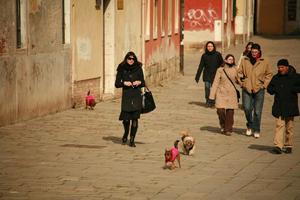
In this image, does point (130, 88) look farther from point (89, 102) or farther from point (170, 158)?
point (89, 102)

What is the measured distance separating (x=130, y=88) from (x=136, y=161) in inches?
82.9

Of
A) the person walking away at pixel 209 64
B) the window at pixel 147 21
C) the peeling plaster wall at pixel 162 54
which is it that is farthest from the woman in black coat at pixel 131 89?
the window at pixel 147 21

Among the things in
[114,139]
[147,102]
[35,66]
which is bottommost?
[114,139]

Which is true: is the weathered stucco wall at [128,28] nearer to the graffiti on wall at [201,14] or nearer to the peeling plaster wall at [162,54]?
the peeling plaster wall at [162,54]

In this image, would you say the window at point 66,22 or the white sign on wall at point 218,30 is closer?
the window at point 66,22

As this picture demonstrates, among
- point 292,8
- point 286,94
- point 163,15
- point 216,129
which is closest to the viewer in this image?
point 286,94

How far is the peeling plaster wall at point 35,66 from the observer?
18.6 meters

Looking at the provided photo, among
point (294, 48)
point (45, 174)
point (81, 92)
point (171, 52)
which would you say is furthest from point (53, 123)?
point (294, 48)

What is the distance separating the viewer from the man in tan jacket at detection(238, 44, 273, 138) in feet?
60.6

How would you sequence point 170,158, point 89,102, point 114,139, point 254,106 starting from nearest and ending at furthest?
1. point 170,158
2. point 114,139
3. point 254,106
4. point 89,102

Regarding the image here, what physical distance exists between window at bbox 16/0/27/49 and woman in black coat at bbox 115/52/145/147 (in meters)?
3.52

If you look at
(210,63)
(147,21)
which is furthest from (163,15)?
(210,63)

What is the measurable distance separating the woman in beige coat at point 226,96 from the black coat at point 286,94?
2709 mm

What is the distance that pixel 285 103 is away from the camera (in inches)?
637
